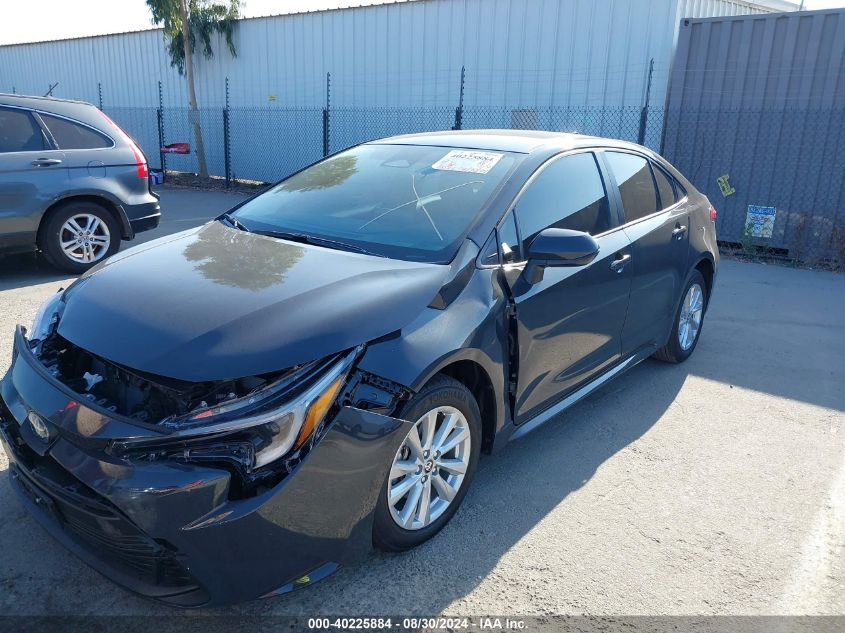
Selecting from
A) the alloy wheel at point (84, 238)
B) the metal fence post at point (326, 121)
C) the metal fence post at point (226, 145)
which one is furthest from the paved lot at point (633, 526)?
the metal fence post at point (226, 145)

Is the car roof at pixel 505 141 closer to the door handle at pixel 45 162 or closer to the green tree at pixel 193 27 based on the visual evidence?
the door handle at pixel 45 162

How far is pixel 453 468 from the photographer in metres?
2.80

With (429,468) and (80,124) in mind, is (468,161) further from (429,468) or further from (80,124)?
(80,124)

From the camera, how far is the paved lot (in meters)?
2.51

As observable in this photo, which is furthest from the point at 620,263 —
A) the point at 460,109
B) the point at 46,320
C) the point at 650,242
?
the point at 460,109

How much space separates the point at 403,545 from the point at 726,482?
1.85 meters

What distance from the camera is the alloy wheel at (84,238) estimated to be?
684 cm

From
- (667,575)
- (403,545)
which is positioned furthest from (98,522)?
(667,575)

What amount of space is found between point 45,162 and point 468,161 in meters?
5.02

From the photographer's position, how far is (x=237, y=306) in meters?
2.45

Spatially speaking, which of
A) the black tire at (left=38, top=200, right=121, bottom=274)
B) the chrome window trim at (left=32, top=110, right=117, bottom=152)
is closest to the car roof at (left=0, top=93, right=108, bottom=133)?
the chrome window trim at (left=32, top=110, right=117, bottom=152)

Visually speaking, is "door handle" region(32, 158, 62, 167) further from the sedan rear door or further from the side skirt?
the side skirt

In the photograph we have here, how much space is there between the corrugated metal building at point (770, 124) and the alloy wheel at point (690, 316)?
5203 millimetres

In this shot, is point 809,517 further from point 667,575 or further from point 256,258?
point 256,258
